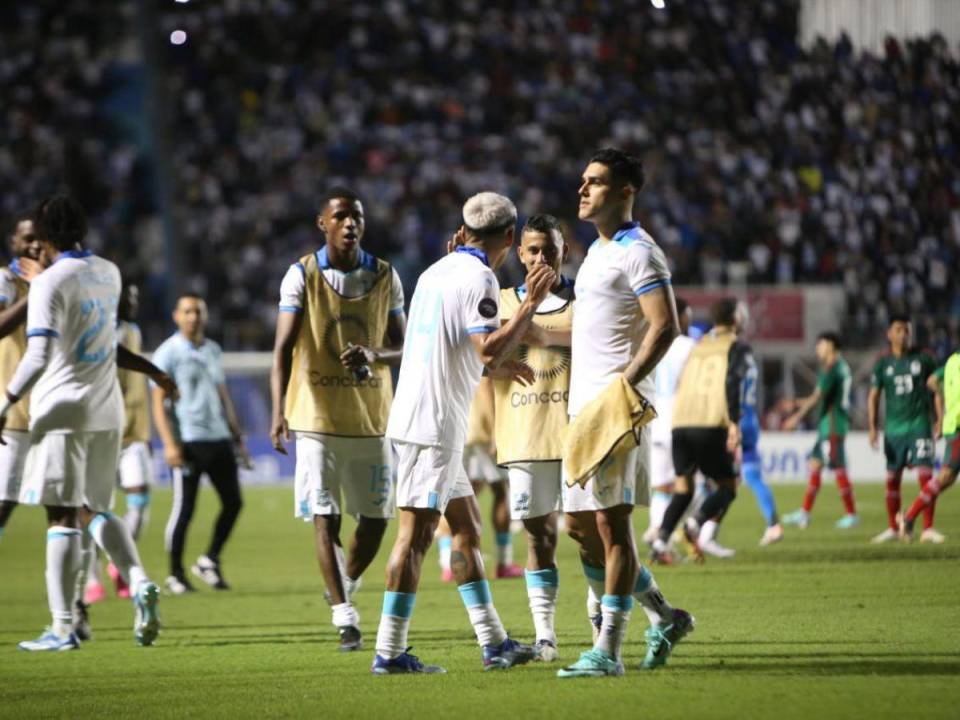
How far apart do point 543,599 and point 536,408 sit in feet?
3.32

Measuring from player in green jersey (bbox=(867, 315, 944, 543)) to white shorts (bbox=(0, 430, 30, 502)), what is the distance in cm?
865

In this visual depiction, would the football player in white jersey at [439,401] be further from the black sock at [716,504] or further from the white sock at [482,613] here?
the black sock at [716,504]

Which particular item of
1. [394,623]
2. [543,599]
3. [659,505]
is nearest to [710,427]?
[659,505]

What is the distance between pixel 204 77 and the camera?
3616cm

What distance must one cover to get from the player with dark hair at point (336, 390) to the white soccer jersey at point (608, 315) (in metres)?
1.69

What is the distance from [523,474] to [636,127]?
80.5 feet

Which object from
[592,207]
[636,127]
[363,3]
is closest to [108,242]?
[363,3]

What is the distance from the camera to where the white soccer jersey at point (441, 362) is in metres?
7.39

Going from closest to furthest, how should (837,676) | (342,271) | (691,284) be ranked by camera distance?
(837,676)
(342,271)
(691,284)

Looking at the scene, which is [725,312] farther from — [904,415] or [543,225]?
[543,225]

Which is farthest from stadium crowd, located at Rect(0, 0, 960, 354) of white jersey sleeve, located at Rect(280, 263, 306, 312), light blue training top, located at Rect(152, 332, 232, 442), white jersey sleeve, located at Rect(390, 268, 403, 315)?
white jersey sleeve, located at Rect(280, 263, 306, 312)

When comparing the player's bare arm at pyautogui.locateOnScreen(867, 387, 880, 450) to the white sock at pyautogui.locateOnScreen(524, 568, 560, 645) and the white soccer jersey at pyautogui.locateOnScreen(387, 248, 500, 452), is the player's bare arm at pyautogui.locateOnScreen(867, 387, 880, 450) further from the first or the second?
the white soccer jersey at pyautogui.locateOnScreen(387, 248, 500, 452)

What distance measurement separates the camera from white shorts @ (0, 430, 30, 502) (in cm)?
943

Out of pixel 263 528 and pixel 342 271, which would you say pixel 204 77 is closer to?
pixel 263 528
